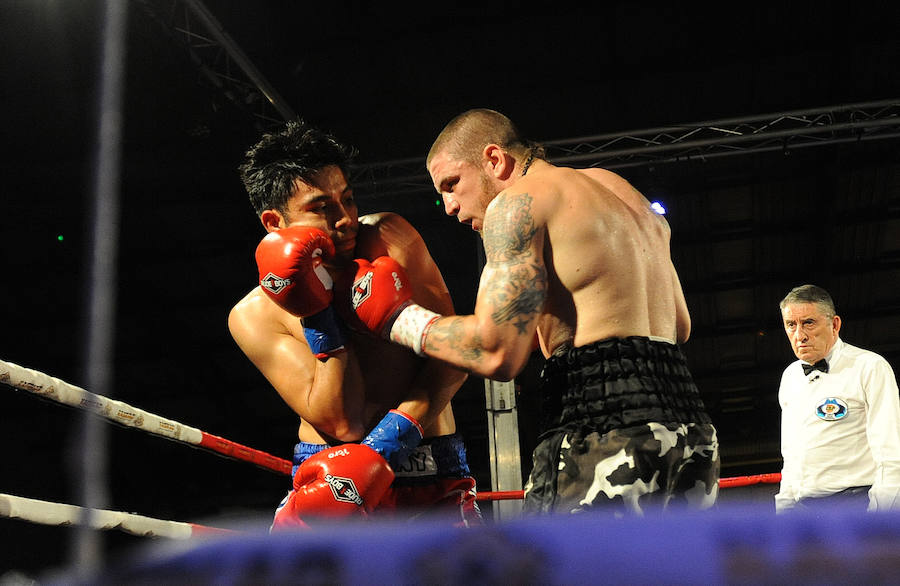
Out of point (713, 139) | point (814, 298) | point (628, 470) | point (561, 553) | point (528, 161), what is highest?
point (713, 139)

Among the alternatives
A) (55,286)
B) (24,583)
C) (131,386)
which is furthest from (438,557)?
(131,386)

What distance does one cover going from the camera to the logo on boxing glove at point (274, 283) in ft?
6.36

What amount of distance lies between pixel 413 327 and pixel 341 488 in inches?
16.4

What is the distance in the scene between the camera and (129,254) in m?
9.18

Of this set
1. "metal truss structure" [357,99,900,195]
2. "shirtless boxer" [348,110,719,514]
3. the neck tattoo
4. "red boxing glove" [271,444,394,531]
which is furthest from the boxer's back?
"metal truss structure" [357,99,900,195]

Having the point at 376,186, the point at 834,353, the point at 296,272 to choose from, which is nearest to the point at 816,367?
the point at 834,353

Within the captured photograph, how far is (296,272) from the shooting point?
1.94 metres

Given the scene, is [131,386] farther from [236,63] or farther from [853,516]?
[853,516]

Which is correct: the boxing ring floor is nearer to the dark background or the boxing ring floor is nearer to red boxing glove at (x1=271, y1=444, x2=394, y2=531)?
red boxing glove at (x1=271, y1=444, x2=394, y2=531)

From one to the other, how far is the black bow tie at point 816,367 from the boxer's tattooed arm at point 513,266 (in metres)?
2.22

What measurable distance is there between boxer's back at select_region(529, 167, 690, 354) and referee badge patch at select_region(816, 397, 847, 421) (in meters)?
1.83

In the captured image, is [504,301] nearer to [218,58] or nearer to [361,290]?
[361,290]

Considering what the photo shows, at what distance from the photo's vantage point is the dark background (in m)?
6.73

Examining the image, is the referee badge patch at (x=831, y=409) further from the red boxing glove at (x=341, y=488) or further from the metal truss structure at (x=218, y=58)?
the metal truss structure at (x=218, y=58)
